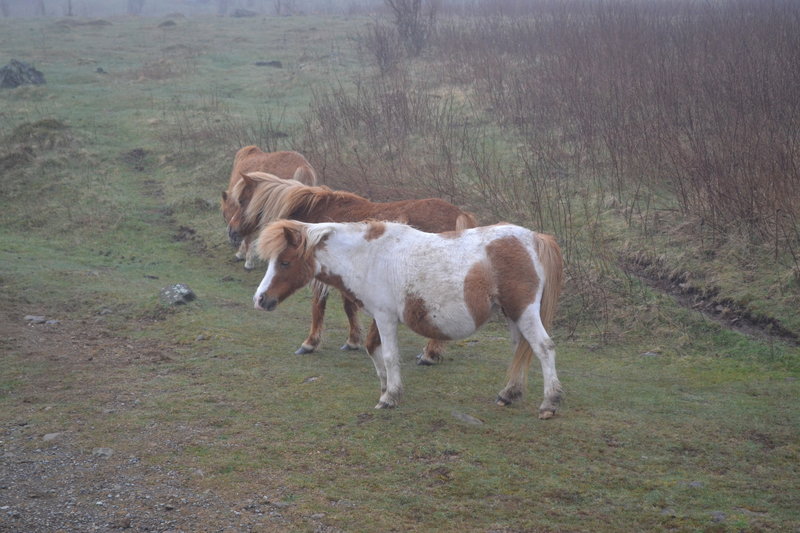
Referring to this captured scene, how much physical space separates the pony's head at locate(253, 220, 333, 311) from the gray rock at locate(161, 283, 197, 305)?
9.57ft

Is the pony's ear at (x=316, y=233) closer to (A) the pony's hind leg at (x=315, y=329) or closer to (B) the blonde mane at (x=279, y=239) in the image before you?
(B) the blonde mane at (x=279, y=239)

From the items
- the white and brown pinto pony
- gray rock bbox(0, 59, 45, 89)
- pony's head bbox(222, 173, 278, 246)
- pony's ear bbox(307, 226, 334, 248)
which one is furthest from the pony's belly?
gray rock bbox(0, 59, 45, 89)

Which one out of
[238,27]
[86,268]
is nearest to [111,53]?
[238,27]

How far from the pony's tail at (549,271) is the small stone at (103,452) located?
3.37 meters

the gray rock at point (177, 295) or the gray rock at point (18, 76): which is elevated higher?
the gray rock at point (18, 76)

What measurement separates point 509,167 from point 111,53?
21348 millimetres

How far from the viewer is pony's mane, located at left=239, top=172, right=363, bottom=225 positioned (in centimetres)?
736

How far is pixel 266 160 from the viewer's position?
10.5 m

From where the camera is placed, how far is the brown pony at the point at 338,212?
23.2 ft

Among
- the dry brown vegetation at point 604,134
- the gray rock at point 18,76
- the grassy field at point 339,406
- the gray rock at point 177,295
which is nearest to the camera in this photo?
the grassy field at point 339,406

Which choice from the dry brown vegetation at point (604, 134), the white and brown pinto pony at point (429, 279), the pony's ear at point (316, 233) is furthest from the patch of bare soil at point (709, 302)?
the pony's ear at point (316, 233)

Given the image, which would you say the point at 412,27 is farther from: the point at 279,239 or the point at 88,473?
the point at 88,473

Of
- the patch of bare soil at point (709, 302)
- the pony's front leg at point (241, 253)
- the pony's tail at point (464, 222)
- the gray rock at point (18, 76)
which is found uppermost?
the gray rock at point (18, 76)

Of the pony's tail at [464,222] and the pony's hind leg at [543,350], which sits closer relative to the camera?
the pony's hind leg at [543,350]
